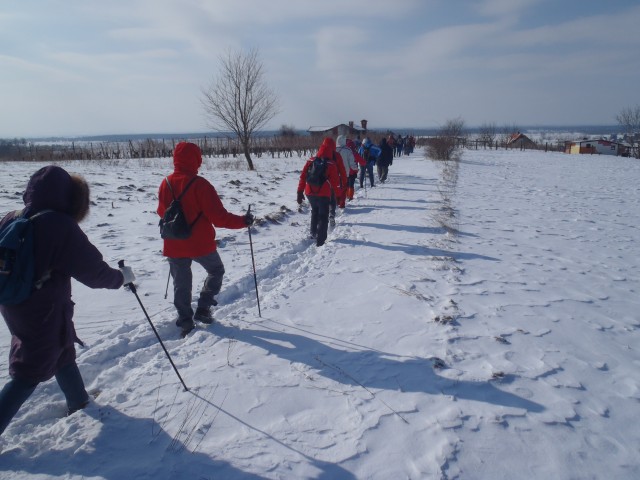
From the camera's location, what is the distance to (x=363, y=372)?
3.33 m

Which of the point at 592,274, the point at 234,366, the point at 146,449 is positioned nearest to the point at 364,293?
the point at 234,366

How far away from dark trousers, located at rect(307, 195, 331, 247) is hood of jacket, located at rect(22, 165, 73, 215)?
190 inches

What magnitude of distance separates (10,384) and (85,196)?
1268mm

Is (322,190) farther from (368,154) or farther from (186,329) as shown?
(368,154)

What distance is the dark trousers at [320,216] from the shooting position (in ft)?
22.7

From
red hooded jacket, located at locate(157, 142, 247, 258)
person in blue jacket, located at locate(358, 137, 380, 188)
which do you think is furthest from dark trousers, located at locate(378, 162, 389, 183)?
Result: red hooded jacket, located at locate(157, 142, 247, 258)

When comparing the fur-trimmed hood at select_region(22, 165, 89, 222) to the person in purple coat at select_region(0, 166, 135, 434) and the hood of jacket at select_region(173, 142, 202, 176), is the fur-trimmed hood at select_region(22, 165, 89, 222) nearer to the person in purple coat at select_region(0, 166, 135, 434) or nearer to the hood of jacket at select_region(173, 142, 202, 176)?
the person in purple coat at select_region(0, 166, 135, 434)

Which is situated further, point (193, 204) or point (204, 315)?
point (204, 315)

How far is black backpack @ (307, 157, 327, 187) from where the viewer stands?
6.75 meters

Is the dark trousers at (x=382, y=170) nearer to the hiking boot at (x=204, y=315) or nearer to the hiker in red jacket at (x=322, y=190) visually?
the hiker in red jacket at (x=322, y=190)

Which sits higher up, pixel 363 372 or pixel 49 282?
pixel 49 282

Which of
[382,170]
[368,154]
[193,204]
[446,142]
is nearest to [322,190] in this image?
[193,204]

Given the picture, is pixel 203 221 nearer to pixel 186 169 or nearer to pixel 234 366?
pixel 186 169

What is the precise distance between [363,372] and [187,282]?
197 centimetres
